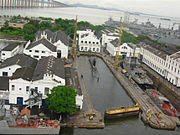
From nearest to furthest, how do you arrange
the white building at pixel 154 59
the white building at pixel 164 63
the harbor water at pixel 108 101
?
1. the harbor water at pixel 108 101
2. the white building at pixel 164 63
3. the white building at pixel 154 59

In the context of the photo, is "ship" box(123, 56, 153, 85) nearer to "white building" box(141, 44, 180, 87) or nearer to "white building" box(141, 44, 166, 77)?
"white building" box(141, 44, 180, 87)

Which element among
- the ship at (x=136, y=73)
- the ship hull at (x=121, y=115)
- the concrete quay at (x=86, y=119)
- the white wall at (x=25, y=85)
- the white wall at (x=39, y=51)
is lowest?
the ship hull at (x=121, y=115)

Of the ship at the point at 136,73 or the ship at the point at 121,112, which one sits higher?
the ship at the point at 136,73

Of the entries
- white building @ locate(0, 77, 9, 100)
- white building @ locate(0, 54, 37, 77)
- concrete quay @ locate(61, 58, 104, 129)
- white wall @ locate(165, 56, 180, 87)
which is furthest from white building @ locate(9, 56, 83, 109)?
white wall @ locate(165, 56, 180, 87)

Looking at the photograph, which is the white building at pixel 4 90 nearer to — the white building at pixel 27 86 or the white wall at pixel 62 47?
the white building at pixel 27 86

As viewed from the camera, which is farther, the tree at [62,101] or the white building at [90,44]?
the white building at [90,44]

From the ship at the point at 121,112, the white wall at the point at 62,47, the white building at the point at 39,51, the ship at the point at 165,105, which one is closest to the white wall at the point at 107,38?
the white wall at the point at 62,47

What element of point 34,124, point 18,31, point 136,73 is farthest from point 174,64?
point 18,31
